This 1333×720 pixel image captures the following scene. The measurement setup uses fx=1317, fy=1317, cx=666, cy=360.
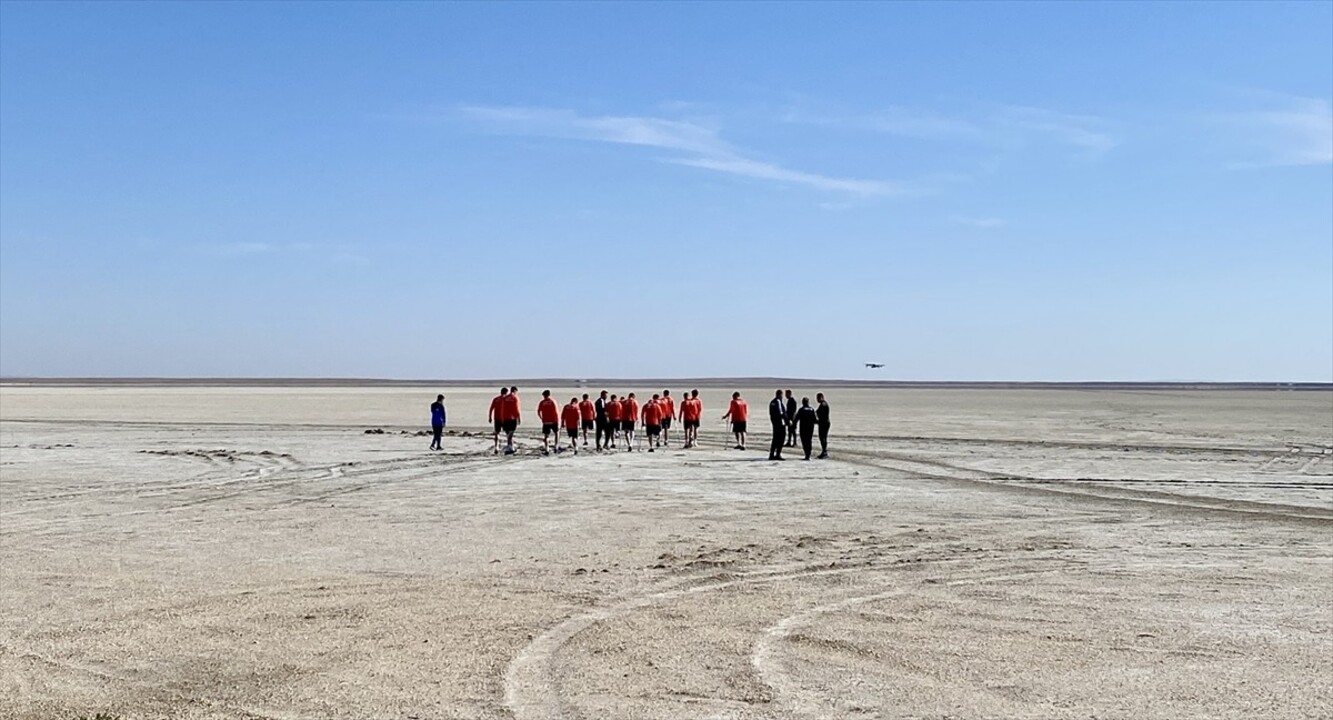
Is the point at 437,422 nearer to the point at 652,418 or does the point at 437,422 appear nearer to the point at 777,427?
the point at 652,418

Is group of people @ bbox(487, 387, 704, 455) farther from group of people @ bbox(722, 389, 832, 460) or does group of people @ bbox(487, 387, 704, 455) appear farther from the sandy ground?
the sandy ground

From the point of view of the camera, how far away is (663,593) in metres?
11.8

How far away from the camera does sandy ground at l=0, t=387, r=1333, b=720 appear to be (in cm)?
838

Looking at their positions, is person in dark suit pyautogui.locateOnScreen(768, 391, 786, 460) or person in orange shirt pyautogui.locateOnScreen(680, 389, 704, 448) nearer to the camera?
person in dark suit pyautogui.locateOnScreen(768, 391, 786, 460)

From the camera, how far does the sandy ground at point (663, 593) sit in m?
8.38

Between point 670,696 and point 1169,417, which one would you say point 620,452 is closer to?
point 670,696

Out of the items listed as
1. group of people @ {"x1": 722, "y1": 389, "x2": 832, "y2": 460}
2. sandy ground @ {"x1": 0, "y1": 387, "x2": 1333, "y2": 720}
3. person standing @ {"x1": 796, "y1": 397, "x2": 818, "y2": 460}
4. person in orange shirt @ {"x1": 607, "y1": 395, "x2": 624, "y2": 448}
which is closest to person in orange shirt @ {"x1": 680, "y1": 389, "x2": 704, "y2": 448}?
person in orange shirt @ {"x1": 607, "y1": 395, "x2": 624, "y2": 448}

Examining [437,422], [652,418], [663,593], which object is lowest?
[663,593]

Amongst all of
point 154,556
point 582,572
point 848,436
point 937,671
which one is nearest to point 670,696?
point 937,671

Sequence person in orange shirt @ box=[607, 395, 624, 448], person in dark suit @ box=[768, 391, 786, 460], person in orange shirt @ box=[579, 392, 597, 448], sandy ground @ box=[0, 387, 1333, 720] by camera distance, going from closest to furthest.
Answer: sandy ground @ box=[0, 387, 1333, 720], person in dark suit @ box=[768, 391, 786, 460], person in orange shirt @ box=[607, 395, 624, 448], person in orange shirt @ box=[579, 392, 597, 448]

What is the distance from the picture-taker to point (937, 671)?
29.5ft

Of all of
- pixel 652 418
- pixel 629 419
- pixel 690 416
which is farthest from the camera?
pixel 690 416

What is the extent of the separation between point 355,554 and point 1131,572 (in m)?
8.06

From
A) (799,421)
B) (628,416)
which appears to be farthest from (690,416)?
(799,421)
